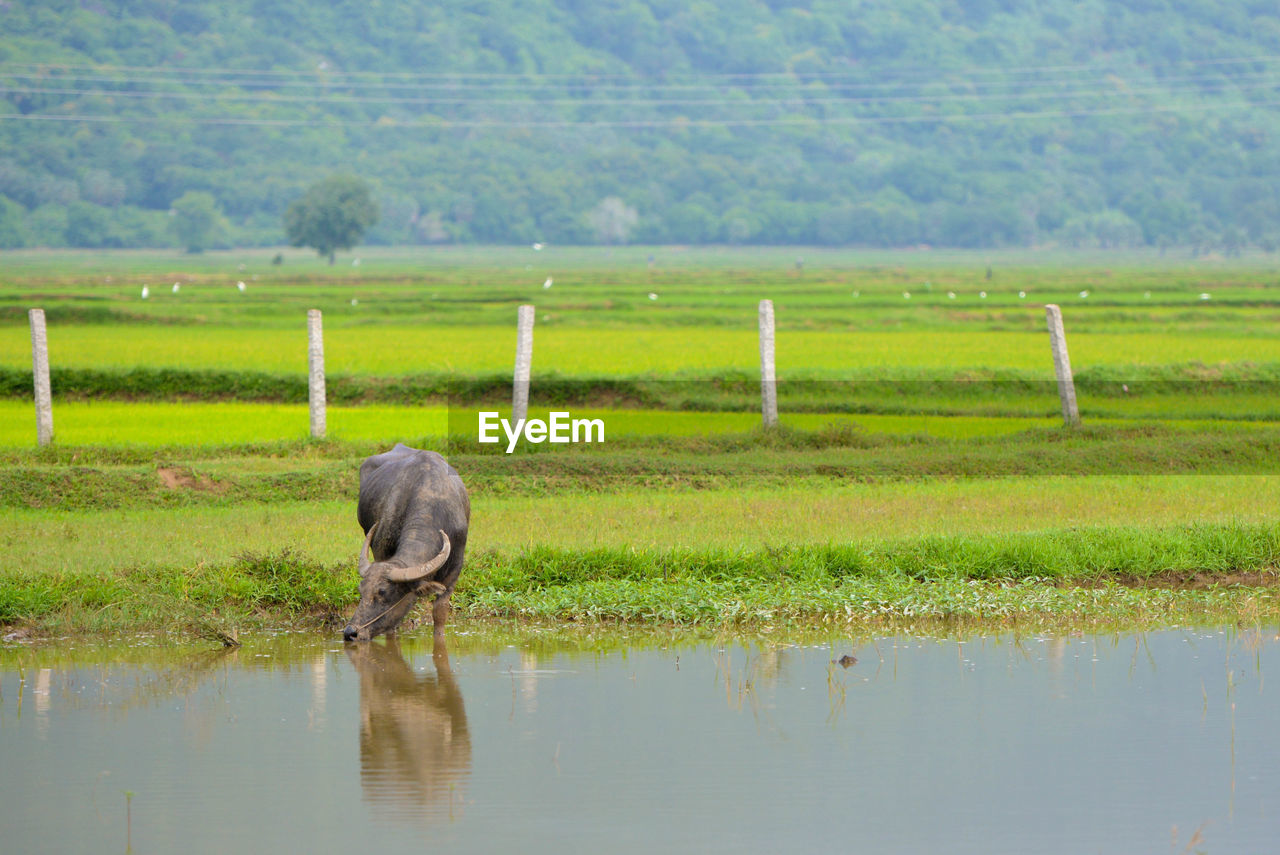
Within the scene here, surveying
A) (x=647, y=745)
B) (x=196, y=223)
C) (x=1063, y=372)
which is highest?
(x=196, y=223)

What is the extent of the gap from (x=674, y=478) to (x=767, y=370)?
333cm

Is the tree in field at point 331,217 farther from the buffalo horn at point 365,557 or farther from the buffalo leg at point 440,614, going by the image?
the buffalo leg at point 440,614

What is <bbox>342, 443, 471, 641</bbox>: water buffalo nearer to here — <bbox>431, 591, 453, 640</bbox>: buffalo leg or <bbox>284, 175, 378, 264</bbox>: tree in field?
<bbox>431, 591, 453, 640</bbox>: buffalo leg

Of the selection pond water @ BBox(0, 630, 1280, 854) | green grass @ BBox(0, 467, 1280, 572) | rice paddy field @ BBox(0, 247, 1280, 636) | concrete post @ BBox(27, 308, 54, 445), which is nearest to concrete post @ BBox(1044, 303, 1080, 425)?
rice paddy field @ BBox(0, 247, 1280, 636)

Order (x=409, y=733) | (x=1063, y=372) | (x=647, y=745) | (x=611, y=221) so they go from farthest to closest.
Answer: (x=611, y=221)
(x=1063, y=372)
(x=409, y=733)
(x=647, y=745)

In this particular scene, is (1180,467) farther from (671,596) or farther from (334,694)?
(334,694)

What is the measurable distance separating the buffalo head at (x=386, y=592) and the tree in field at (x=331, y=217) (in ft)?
444

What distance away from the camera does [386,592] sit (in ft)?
30.4

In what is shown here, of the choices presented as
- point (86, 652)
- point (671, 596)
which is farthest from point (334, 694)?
point (671, 596)

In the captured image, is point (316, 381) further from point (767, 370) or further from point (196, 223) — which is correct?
point (196, 223)

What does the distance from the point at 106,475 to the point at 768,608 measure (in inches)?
312

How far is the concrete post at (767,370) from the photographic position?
61.5ft

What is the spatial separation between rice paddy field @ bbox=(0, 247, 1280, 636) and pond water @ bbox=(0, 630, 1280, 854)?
73 centimetres

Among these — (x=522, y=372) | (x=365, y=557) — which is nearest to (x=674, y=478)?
(x=522, y=372)
